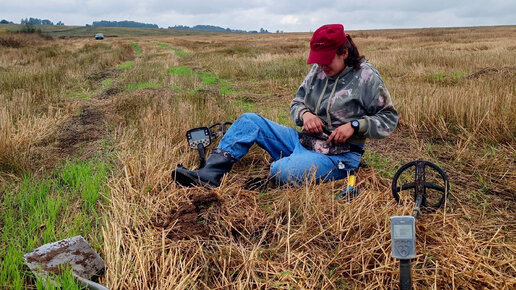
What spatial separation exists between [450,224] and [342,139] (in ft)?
3.19

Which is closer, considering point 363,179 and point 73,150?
point 363,179

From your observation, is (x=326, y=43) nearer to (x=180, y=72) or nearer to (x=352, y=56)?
(x=352, y=56)

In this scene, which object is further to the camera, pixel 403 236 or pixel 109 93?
pixel 109 93

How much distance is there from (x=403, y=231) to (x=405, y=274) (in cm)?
24

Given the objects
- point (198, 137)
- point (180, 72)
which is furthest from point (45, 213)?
point (180, 72)

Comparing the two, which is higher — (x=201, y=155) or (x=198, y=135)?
(x=198, y=135)

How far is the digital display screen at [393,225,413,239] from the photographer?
5.08 feet

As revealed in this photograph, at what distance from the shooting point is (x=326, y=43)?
2.97 meters

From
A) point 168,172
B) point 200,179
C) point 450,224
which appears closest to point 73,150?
point 168,172

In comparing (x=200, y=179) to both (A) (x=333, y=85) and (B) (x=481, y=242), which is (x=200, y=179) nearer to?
(A) (x=333, y=85)

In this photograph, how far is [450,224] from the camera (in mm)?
2494

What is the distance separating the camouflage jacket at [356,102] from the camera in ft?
10.0

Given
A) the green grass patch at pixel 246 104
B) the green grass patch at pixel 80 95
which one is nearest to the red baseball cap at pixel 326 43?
the green grass patch at pixel 246 104

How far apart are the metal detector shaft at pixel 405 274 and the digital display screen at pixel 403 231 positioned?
0.44 feet
